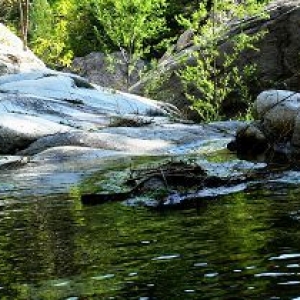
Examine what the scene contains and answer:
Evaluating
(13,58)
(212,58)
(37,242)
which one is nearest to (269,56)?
(212,58)

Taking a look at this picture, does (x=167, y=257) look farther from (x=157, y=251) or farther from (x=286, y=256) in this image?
(x=286, y=256)

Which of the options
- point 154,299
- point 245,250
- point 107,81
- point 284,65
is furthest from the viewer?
point 107,81

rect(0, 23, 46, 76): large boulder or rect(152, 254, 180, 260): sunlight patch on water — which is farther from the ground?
rect(0, 23, 46, 76): large boulder

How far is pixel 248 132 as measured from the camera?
17016 millimetres

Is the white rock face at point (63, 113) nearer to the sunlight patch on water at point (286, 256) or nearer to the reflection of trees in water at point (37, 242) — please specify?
the reflection of trees in water at point (37, 242)

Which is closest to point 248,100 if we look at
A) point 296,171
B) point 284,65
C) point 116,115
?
point 284,65

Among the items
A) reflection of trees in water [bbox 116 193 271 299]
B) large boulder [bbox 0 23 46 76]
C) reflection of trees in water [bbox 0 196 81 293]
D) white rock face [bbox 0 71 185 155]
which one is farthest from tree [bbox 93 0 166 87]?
reflection of trees in water [bbox 116 193 271 299]

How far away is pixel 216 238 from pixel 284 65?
2599cm

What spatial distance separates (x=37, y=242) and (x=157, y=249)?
1.43 m

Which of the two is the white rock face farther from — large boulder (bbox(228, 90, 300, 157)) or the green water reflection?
the green water reflection

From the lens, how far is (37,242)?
7.39 m

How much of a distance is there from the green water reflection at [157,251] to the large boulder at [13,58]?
22457 mm

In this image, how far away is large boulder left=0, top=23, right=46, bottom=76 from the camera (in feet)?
103

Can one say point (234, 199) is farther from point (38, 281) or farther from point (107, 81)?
point (107, 81)
